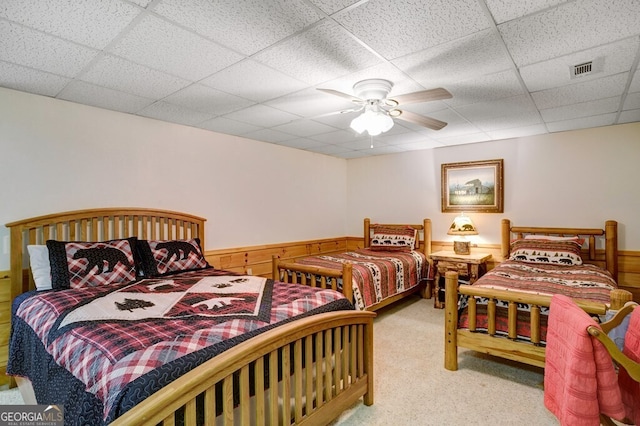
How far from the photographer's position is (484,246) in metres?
4.71

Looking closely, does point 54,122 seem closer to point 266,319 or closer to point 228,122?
point 228,122

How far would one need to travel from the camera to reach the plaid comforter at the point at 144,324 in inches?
51.3

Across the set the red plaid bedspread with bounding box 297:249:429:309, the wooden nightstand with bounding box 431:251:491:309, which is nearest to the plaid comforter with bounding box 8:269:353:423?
the red plaid bedspread with bounding box 297:249:429:309

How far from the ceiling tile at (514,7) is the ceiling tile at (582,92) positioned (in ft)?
4.05

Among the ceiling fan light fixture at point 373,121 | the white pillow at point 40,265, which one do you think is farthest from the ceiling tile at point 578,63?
the white pillow at point 40,265

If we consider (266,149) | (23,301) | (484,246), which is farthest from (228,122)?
(484,246)

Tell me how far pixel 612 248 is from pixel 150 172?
17.0ft

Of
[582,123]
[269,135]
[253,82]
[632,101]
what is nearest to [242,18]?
[253,82]

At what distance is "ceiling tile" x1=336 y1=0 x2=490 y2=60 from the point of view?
1615 millimetres

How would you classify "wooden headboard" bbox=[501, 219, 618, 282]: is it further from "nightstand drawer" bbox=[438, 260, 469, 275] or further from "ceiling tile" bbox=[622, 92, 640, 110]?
"ceiling tile" bbox=[622, 92, 640, 110]

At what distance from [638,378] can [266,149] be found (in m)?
4.22

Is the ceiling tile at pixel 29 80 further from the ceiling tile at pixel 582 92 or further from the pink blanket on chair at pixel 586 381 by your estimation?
the ceiling tile at pixel 582 92

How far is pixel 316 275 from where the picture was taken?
→ 3428mm

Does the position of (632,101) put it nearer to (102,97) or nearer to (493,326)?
(493,326)
